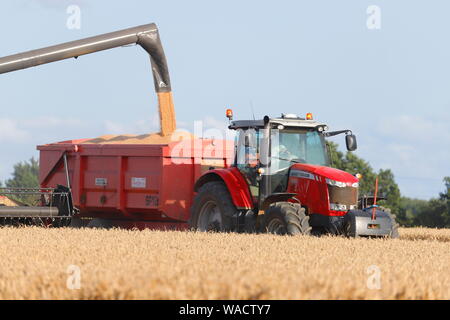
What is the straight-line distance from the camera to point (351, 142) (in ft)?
37.6

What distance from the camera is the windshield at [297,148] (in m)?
11.6

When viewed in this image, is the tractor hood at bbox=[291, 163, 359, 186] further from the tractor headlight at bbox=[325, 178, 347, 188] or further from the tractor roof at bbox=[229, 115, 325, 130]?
the tractor roof at bbox=[229, 115, 325, 130]

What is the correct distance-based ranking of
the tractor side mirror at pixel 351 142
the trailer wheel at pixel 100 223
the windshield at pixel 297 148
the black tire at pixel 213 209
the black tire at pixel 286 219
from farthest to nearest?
1. the trailer wheel at pixel 100 223
2. the black tire at pixel 213 209
3. the windshield at pixel 297 148
4. the tractor side mirror at pixel 351 142
5. the black tire at pixel 286 219

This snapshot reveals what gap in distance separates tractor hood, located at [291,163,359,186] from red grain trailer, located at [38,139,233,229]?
8.21ft

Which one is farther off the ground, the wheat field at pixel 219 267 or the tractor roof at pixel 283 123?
the tractor roof at pixel 283 123

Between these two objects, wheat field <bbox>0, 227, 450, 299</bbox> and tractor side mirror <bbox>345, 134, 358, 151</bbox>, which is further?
tractor side mirror <bbox>345, 134, 358, 151</bbox>

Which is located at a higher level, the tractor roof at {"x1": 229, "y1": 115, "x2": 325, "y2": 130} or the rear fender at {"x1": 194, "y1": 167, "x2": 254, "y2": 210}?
the tractor roof at {"x1": 229, "y1": 115, "x2": 325, "y2": 130}

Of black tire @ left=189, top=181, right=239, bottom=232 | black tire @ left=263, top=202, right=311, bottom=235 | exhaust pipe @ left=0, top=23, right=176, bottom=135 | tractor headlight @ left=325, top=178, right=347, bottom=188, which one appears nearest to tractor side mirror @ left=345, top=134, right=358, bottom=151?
tractor headlight @ left=325, top=178, right=347, bottom=188

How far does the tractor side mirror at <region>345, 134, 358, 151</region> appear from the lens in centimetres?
1145

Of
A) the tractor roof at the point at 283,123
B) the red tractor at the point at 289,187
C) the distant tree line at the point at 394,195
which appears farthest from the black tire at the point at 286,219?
the distant tree line at the point at 394,195

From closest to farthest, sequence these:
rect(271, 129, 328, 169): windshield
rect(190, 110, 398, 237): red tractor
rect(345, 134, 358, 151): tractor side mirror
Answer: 1. rect(190, 110, 398, 237): red tractor
2. rect(345, 134, 358, 151): tractor side mirror
3. rect(271, 129, 328, 169): windshield

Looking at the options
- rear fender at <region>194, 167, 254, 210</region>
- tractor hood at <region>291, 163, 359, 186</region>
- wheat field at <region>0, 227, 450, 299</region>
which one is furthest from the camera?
rear fender at <region>194, 167, 254, 210</region>

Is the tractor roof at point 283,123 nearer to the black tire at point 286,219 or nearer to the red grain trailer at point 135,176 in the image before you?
the black tire at point 286,219

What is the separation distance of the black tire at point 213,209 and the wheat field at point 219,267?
3.57 feet
